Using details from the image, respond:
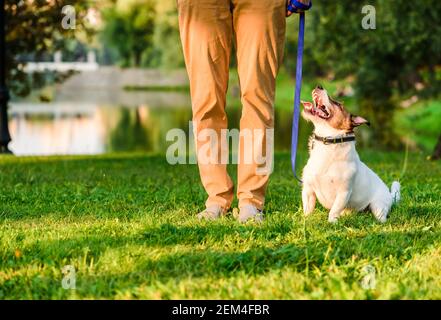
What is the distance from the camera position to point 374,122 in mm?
28453

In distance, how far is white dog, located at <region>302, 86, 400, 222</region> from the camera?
5.86 metres

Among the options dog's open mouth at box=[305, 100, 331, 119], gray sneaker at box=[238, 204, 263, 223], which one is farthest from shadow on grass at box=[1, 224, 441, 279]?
dog's open mouth at box=[305, 100, 331, 119]

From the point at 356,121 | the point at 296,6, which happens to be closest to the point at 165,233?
the point at 356,121

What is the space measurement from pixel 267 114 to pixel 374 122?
2302cm

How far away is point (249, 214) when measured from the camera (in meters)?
5.80

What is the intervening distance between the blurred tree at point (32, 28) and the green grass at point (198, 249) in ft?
30.4

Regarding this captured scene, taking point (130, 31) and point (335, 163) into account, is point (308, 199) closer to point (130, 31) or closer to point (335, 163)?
point (335, 163)

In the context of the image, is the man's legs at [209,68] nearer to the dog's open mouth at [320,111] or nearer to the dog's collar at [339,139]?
the dog's open mouth at [320,111]

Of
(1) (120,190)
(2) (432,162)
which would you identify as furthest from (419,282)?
(2) (432,162)

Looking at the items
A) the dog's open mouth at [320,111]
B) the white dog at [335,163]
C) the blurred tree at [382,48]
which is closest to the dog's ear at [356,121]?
the white dog at [335,163]

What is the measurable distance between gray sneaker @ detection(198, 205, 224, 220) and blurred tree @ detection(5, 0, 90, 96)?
10.2 metres

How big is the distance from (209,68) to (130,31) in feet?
227

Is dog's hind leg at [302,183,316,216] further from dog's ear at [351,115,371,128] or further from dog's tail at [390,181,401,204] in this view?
dog's tail at [390,181,401,204]

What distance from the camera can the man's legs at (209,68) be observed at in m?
5.94
